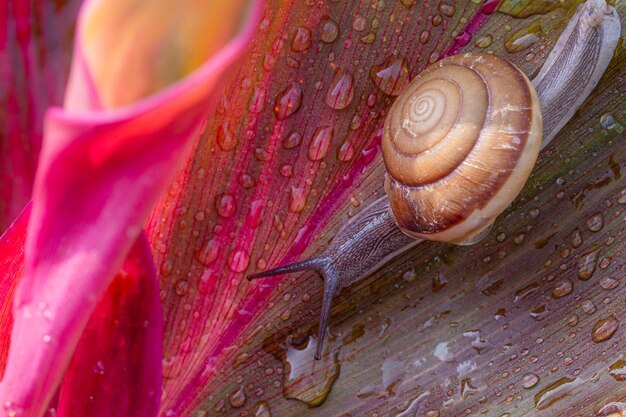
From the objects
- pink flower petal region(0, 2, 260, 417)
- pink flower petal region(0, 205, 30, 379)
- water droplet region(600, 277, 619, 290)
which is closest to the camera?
pink flower petal region(0, 2, 260, 417)

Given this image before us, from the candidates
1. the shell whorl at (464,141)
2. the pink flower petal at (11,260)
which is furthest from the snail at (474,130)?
the pink flower petal at (11,260)

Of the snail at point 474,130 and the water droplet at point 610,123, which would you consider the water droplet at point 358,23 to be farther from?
the water droplet at point 610,123

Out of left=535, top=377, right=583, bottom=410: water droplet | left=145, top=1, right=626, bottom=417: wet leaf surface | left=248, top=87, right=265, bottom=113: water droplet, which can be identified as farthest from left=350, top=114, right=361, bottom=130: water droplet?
left=535, top=377, right=583, bottom=410: water droplet

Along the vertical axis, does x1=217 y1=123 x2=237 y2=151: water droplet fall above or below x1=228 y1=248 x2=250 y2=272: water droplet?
above

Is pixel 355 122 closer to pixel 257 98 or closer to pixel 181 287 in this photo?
pixel 257 98

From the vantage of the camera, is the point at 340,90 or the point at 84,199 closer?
the point at 84,199

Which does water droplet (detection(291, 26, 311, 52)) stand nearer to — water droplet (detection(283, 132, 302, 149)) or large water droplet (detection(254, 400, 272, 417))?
water droplet (detection(283, 132, 302, 149))

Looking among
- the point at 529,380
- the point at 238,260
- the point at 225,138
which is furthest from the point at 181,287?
the point at 529,380

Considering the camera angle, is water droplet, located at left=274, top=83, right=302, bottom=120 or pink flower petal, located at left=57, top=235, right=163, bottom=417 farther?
water droplet, located at left=274, top=83, right=302, bottom=120
